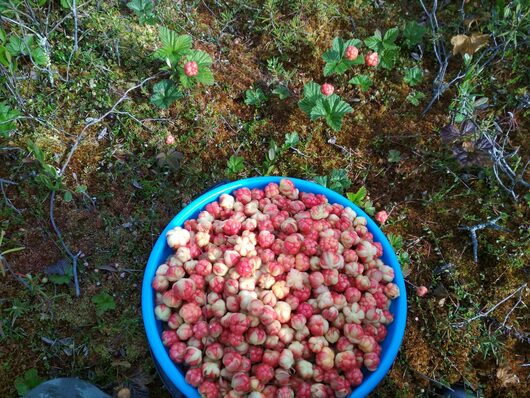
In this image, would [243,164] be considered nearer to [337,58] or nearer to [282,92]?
[282,92]

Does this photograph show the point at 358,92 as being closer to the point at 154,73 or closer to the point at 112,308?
the point at 154,73

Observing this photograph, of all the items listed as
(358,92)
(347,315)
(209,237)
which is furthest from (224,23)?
(347,315)

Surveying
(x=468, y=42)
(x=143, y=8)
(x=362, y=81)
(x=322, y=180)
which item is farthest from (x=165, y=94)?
(x=468, y=42)

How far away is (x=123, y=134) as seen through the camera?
2.69m

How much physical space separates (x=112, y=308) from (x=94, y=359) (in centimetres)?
23

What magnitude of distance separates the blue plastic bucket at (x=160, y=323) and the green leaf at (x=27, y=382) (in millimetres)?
525

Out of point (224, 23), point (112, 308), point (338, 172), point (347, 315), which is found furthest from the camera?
point (224, 23)

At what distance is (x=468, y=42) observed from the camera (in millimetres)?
2656

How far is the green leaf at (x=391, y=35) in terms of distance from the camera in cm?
276

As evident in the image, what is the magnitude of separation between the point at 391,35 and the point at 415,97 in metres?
0.38

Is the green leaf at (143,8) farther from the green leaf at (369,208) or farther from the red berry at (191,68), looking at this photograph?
the green leaf at (369,208)

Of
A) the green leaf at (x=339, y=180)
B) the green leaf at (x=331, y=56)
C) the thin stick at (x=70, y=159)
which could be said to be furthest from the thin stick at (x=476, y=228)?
the thin stick at (x=70, y=159)

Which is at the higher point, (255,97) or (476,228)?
(255,97)

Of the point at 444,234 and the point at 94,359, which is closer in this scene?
the point at 94,359
